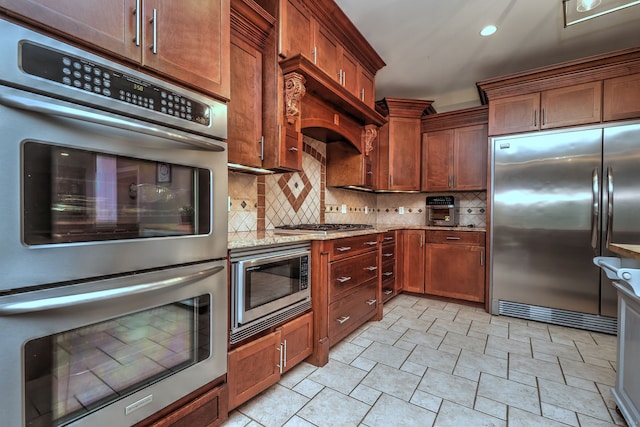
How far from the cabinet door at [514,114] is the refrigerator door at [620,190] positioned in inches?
23.5

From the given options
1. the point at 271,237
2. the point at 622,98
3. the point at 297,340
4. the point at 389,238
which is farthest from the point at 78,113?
the point at 622,98

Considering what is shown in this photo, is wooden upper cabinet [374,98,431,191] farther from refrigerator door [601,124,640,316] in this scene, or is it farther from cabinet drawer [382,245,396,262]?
refrigerator door [601,124,640,316]

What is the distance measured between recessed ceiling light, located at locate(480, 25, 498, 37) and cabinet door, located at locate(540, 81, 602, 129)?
86 cm

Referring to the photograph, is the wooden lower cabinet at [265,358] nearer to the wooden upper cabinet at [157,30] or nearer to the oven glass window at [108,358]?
the oven glass window at [108,358]

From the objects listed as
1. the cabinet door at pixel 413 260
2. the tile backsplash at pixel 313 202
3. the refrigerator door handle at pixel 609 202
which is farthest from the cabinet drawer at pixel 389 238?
the refrigerator door handle at pixel 609 202

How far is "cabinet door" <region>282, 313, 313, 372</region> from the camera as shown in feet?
5.85

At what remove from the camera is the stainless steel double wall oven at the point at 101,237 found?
2.62ft

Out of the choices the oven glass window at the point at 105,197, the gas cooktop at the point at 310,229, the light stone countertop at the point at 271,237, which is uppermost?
the oven glass window at the point at 105,197

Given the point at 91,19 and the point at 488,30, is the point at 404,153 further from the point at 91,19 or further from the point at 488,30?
the point at 91,19

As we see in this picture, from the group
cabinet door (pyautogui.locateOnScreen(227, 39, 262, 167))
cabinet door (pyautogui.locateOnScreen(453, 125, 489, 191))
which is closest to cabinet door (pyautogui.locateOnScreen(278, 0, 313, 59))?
cabinet door (pyautogui.locateOnScreen(227, 39, 262, 167))

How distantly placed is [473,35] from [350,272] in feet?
8.18

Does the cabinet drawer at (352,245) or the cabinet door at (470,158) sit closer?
the cabinet drawer at (352,245)

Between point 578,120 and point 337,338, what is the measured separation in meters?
3.06

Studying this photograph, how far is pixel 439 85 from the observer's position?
3.81m
